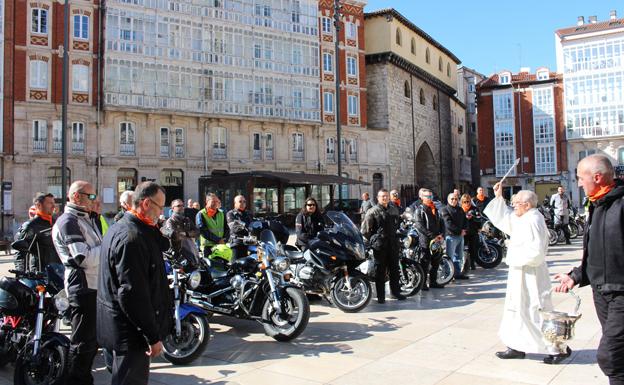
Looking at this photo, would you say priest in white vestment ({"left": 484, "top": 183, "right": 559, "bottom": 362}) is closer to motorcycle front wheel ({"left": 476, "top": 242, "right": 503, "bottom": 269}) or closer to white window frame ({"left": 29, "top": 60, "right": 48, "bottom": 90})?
motorcycle front wheel ({"left": 476, "top": 242, "right": 503, "bottom": 269})

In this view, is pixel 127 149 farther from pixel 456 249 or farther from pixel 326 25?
pixel 456 249

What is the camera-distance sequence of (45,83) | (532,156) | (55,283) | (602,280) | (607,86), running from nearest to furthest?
(602,280) < (55,283) < (45,83) < (607,86) < (532,156)

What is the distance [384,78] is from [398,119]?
3647 millimetres

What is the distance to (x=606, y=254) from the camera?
3.85 meters

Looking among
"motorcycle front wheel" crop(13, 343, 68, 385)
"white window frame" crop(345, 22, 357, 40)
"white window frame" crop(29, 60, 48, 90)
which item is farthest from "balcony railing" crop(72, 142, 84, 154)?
"motorcycle front wheel" crop(13, 343, 68, 385)

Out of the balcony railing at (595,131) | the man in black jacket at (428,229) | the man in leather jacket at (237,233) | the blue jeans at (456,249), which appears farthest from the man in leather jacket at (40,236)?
the balcony railing at (595,131)

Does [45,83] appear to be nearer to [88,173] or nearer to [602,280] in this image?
[88,173]

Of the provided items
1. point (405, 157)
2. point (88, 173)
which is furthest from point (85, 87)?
point (405, 157)

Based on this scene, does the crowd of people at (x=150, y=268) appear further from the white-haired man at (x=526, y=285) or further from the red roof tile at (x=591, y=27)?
the red roof tile at (x=591, y=27)

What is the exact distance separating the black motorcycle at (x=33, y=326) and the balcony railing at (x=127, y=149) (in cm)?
2576

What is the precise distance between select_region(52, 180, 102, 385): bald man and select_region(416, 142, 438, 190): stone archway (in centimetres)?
4906

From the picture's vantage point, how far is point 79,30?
98.3 ft

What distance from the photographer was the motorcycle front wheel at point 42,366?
4816 mm

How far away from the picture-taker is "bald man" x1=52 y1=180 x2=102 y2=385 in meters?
4.73
